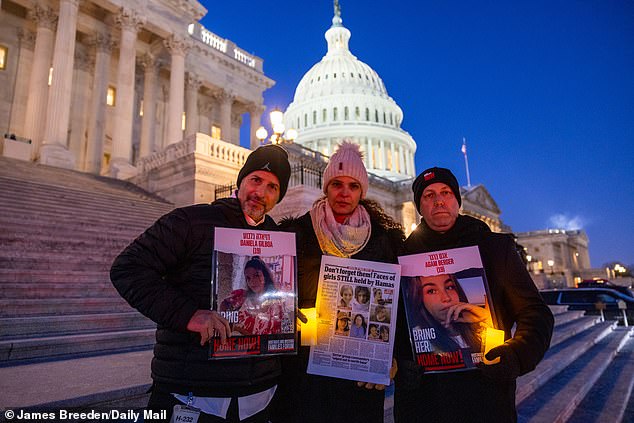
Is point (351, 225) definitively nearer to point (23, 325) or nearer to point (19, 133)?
point (23, 325)

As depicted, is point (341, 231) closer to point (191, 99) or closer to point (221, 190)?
point (221, 190)

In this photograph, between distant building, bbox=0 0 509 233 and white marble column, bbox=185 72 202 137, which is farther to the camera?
white marble column, bbox=185 72 202 137

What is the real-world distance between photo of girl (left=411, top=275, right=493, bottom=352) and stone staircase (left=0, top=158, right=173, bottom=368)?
15.3 ft

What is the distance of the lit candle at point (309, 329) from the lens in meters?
2.08

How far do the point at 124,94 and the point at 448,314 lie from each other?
24.5 metres

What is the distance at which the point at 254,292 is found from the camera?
1.91 m

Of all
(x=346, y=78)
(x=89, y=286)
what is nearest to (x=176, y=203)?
(x=89, y=286)

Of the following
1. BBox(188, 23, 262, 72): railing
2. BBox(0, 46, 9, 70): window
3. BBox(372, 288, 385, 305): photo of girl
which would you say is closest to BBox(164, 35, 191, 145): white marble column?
BBox(188, 23, 262, 72): railing

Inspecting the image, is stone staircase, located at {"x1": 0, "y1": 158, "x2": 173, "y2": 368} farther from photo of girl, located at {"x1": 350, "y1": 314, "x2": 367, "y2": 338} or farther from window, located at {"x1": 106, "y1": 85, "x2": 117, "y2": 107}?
window, located at {"x1": 106, "y1": 85, "x2": 117, "y2": 107}

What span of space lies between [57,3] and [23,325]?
23.9 metres

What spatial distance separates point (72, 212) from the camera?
10.8m

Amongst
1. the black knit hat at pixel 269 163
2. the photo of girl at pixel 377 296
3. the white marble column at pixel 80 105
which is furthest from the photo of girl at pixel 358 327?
the white marble column at pixel 80 105

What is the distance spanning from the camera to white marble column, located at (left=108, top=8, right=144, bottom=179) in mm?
21781

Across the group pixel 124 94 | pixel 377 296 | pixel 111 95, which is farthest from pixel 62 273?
pixel 111 95
